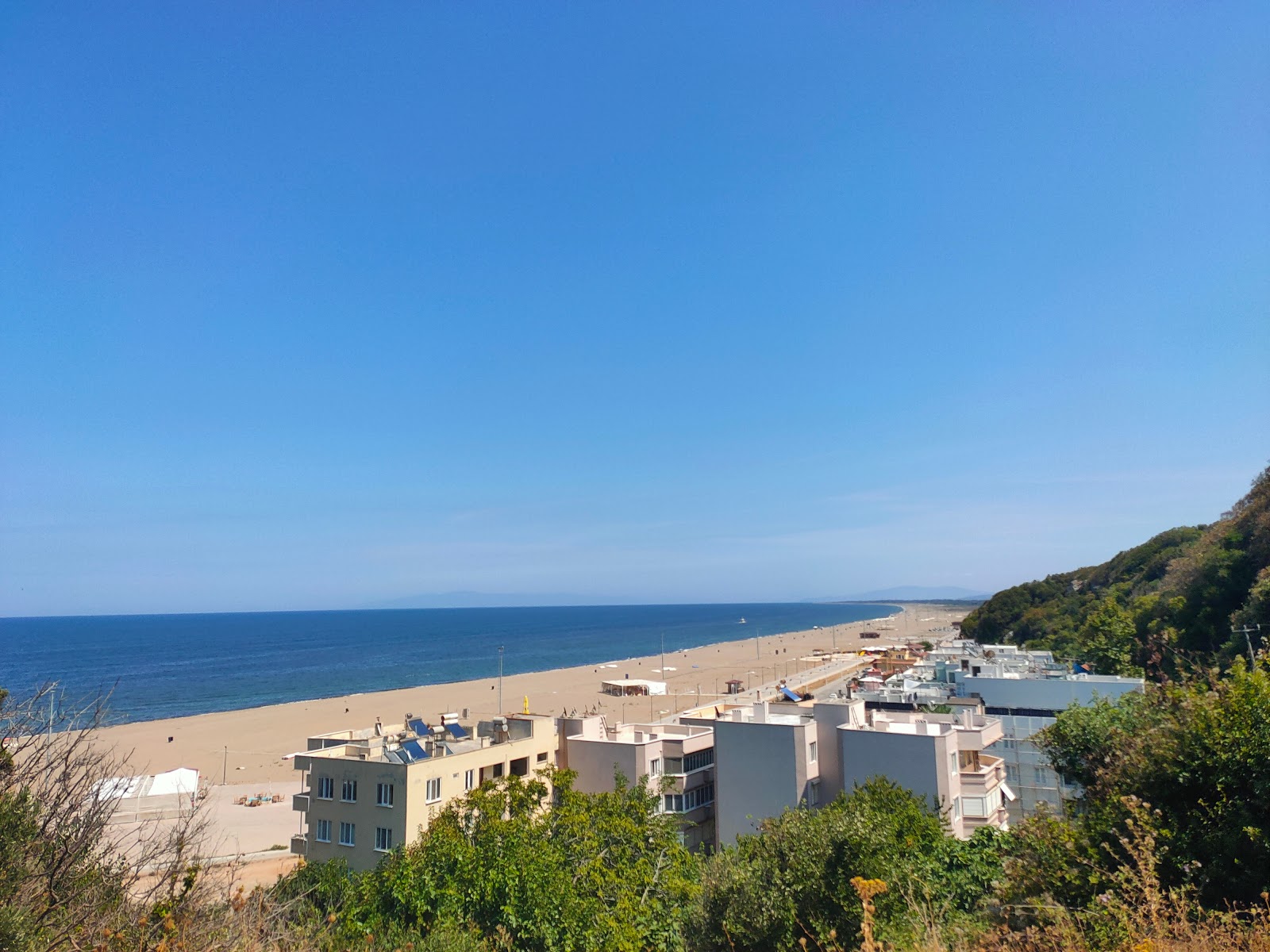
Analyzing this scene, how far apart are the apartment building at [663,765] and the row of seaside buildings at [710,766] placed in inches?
1.9

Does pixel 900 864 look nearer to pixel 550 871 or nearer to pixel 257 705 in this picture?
pixel 550 871

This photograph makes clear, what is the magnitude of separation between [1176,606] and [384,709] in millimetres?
67715

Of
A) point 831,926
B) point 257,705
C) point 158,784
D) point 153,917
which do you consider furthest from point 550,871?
point 257,705

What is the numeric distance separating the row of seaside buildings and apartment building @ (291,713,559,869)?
5cm

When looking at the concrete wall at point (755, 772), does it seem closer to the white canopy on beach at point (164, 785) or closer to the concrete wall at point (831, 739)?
the concrete wall at point (831, 739)

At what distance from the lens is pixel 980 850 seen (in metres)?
18.0

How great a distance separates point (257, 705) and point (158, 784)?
51.1m


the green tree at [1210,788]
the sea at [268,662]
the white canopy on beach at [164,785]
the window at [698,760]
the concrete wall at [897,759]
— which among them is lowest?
the sea at [268,662]

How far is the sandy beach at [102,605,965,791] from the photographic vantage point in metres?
56.9

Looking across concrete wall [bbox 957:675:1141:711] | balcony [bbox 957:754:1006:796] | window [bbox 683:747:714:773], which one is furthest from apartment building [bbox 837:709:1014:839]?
concrete wall [bbox 957:675:1141:711]

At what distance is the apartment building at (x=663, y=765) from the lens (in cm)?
2811

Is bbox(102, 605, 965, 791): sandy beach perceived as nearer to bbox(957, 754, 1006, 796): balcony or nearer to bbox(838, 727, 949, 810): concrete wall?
bbox(838, 727, 949, 810): concrete wall

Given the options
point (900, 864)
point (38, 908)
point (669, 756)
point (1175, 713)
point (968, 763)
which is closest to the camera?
point (38, 908)

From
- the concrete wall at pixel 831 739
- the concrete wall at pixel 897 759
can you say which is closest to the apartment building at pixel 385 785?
the concrete wall at pixel 831 739
